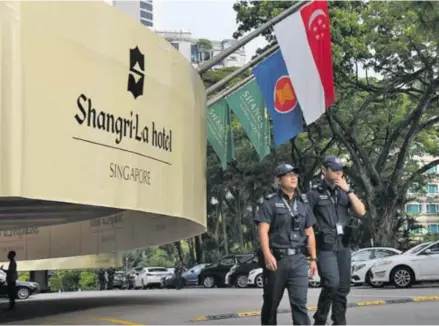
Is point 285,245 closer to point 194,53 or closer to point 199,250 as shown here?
point 199,250

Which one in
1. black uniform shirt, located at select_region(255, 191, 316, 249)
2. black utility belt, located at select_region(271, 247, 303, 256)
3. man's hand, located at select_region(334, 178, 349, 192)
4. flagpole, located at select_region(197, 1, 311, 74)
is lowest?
black utility belt, located at select_region(271, 247, 303, 256)

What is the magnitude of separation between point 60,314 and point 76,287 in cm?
3300

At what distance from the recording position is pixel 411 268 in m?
20.1

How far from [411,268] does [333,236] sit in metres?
13.3

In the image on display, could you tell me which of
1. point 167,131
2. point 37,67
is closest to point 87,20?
point 37,67

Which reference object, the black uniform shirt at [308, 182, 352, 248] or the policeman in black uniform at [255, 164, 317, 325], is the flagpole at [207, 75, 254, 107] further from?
the policeman in black uniform at [255, 164, 317, 325]

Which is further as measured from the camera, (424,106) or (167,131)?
(424,106)

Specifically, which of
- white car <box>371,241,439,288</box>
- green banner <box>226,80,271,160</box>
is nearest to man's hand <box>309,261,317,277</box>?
green banner <box>226,80,271,160</box>

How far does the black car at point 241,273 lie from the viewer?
1141 inches

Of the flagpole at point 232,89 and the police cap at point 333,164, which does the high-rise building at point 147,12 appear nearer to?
the flagpole at point 232,89

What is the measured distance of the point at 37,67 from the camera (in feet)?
36.0

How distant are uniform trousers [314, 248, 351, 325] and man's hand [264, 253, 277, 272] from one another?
0.83 meters

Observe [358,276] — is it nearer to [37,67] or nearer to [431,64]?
[431,64]

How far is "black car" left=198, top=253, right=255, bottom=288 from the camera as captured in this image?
30.9 metres
